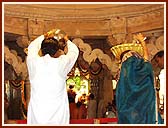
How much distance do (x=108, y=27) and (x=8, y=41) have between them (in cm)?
105

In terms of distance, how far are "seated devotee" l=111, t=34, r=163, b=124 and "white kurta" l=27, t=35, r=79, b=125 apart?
1.36 ft

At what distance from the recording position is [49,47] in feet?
13.0

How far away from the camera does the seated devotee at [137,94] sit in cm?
404

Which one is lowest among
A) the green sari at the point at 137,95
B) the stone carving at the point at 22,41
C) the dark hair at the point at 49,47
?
the green sari at the point at 137,95

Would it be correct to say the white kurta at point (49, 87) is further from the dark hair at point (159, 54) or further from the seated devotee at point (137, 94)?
the dark hair at point (159, 54)

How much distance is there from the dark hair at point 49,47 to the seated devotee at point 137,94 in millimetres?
539

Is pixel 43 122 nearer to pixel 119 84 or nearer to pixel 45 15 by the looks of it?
pixel 119 84

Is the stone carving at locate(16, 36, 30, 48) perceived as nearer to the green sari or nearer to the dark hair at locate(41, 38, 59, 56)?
the dark hair at locate(41, 38, 59, 56)

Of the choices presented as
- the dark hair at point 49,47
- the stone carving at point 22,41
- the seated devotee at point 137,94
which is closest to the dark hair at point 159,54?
the seated devotee at point 137,94

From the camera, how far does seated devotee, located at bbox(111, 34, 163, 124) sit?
404 centimetres

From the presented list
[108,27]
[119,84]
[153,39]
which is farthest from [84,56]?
[119,84]

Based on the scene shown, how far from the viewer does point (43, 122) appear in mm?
3961

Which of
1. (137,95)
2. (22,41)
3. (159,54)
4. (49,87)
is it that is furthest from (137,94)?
(22,41)

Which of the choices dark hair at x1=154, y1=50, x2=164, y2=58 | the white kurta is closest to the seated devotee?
the white kurta
